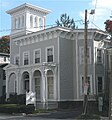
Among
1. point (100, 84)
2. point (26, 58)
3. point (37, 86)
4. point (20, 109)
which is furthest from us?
point (26, 58)

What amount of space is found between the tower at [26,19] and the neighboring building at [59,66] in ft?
11.3

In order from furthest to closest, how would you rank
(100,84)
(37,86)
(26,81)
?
(26,81), (37,86), (100,84)

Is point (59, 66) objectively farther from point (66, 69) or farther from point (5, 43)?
point (5, 43)

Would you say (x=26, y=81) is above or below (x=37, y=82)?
above

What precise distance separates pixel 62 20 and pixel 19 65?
3980cm

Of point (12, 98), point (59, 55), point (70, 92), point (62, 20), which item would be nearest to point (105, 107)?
point (70, 92)

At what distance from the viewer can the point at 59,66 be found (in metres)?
37.2

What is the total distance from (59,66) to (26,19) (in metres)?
11.5

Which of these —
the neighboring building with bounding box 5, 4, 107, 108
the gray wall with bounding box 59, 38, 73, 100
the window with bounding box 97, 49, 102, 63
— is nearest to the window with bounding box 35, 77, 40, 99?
the neighboring building with bounding box 5, 4, 107, 108

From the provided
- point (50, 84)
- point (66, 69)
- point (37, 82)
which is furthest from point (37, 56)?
point (66, 69)

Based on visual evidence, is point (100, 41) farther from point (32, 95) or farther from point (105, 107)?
point (32, 95)

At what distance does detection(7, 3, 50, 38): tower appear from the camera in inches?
1779

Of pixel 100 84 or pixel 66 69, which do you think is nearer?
pixel 66 69

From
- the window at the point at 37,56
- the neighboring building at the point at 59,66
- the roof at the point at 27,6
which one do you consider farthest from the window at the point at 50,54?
the roof at the point at 27,6
